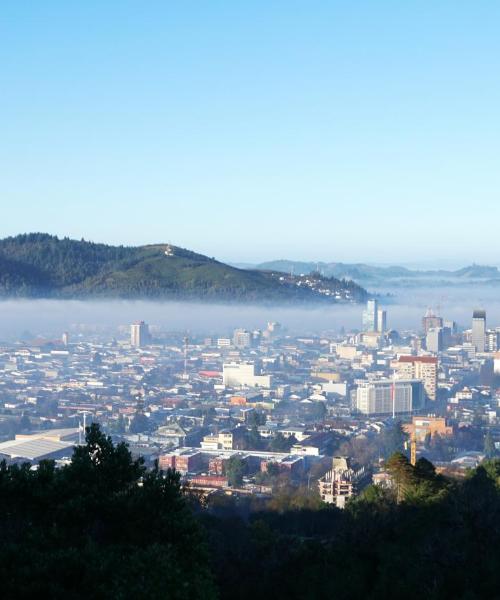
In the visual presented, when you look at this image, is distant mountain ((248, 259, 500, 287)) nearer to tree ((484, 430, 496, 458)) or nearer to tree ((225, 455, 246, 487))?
tree ((484, 430, 496, 458))

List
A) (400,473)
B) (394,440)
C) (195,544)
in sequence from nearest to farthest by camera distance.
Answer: (195,544) → (400,473) → (394,440)

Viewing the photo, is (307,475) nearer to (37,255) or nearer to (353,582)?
(353,582)

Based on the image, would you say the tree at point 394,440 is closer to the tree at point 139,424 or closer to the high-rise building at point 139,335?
the tree at point 139,424

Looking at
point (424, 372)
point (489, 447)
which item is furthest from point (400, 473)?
point (424, 372)

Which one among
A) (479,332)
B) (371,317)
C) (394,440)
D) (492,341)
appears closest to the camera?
(394,440)

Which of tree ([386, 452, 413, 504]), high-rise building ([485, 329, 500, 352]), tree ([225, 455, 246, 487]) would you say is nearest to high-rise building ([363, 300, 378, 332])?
high-rise building ([485, 329, 500, 352])

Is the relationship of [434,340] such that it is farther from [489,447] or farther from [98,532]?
[98,532]

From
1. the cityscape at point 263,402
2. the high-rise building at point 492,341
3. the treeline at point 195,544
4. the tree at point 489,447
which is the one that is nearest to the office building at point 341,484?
the cityscape at point 263,402
